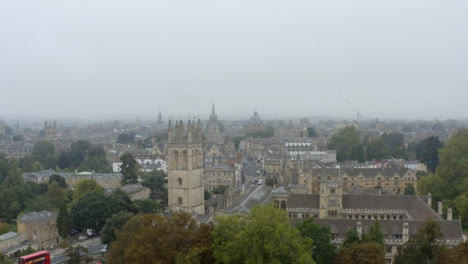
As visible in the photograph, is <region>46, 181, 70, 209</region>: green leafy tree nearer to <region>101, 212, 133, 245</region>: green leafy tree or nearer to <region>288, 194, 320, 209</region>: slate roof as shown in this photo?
<region>101, 212, 133, 245</region>: green leafy tree

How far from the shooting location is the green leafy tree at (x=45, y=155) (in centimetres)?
9996

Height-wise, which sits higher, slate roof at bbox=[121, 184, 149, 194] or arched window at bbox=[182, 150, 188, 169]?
arched window at bbox=[182, 150, 188, 169]

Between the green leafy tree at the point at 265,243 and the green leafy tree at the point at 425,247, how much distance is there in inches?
266

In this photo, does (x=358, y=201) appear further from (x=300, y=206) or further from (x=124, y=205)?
(x=124, y=205)

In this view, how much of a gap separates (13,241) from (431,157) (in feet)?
227

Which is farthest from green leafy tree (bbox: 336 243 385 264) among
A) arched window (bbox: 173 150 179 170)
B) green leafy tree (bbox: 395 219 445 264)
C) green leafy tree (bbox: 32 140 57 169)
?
green leafy tree (bbox: 32 140 57 169)

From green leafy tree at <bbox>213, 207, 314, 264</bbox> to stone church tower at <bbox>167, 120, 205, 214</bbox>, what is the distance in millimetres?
18761

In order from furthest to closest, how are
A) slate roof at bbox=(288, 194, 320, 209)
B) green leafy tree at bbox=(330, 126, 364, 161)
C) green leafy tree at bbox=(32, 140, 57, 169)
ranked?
green leafy tree at bbox=(32, 140, 57, 169) → green leafy tree at bbox=(330, 126, 364, 161) → slate roof at bbox=(288, 194, 320, 209)

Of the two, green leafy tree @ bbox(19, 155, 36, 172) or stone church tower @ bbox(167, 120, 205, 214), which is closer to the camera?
stone church tower @ bbox(167, 120, 205, 214)

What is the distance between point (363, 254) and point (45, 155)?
306 ft

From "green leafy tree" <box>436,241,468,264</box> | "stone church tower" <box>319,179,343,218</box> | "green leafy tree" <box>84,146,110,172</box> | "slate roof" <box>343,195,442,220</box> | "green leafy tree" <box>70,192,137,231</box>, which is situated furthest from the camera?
"green leafy tree" <box>84,146,110,172</box>

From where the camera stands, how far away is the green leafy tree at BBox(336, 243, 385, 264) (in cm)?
2797

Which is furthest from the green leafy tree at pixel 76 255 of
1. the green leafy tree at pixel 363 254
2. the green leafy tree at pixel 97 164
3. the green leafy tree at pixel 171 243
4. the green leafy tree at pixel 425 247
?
the green leafy tree at pixel 97 164

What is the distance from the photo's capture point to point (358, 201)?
42531 mm
